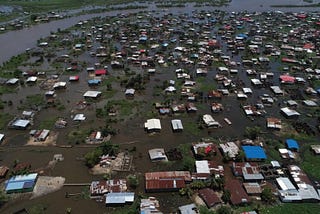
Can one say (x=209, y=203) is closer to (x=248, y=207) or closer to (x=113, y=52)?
(x=248, y=207)

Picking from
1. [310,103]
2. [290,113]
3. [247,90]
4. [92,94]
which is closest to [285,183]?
[290,113]

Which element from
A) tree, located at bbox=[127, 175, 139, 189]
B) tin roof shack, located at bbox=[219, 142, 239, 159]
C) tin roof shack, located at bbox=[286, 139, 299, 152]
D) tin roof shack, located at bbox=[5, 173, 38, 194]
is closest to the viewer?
tin roof shack, located at bbox=[5, 173, 38, 194]

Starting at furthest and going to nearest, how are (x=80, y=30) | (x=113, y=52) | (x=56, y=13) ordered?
1. (x=56, y=13)
2. (x=80, y=30)
3. (x=113, y=52)

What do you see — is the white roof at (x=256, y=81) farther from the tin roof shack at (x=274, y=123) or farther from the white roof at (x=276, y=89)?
the tin roof shack at (x=274, y=123)

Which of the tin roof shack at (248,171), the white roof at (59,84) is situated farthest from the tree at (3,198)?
the white roof at (59,84)

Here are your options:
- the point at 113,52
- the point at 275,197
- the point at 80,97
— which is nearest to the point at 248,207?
the point at 275,197

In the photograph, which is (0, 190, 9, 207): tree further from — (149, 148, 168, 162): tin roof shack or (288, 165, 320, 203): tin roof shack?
(288, 165, 320, 203): tin roof shack

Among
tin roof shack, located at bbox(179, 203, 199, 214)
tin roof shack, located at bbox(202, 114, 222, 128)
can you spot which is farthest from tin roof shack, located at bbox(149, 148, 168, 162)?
tin roof shack, located at bbox(202, 114, 222, 128)
